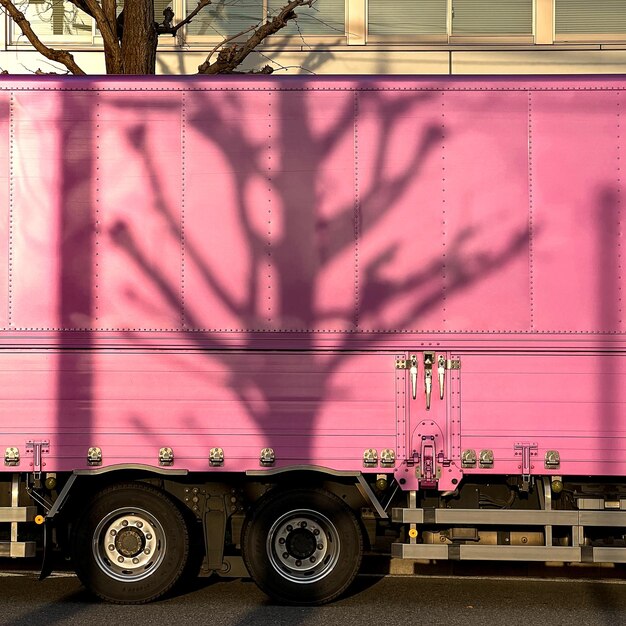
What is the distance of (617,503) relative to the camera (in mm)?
8414

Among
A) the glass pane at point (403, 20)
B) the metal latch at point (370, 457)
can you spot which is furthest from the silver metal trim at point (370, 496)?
the glass pane at point (403, 20)

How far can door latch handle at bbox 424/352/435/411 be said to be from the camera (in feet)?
27.2

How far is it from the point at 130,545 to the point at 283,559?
1.25 metres

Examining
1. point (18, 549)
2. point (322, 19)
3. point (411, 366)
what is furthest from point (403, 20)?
point (18, 549)

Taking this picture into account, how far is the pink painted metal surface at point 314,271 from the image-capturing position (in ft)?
27.2

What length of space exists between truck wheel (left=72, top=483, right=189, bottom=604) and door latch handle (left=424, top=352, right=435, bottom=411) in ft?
7.31

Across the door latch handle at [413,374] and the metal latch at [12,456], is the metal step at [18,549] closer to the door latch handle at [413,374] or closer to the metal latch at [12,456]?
the metal latch at [12,456]

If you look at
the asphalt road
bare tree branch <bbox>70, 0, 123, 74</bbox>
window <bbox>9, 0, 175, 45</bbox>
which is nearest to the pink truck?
the asphalt road

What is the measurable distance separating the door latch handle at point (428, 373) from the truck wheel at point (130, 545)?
2227mm

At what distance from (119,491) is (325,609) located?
1.91 metres

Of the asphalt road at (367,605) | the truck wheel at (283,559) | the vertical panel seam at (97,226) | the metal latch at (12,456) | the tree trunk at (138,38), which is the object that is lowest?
the asphalt road at (367,605)

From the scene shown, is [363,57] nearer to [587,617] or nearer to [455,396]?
[455,396]

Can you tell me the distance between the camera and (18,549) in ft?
27.5

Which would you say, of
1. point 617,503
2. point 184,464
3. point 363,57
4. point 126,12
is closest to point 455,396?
point 617,503
